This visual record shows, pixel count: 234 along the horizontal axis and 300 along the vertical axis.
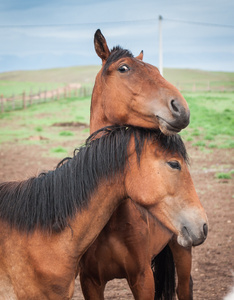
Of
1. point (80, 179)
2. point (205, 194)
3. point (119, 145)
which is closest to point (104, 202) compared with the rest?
point (80, 179)

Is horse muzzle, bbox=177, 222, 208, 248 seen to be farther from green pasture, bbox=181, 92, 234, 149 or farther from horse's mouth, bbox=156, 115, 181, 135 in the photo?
green pasture, bbox=181, 92, 234, 149

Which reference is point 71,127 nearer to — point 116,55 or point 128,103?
point 116,55

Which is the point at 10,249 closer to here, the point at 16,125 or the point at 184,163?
the point at 184,163

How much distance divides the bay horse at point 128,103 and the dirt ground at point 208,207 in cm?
86

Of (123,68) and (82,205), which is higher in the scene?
(123,68)

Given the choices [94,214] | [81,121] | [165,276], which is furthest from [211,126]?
[94,214]

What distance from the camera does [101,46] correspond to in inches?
146

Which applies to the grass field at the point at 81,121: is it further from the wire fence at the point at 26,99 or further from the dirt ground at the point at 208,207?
the dirt ground at the point at 208,207

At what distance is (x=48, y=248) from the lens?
2732mm

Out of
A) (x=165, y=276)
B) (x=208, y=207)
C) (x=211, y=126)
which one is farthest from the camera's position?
→ (x=211, y=126)

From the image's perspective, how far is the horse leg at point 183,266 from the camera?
13.6ft

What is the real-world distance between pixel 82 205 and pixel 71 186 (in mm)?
168

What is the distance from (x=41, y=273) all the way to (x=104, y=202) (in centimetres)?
69

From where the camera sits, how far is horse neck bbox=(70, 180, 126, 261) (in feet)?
9.23
